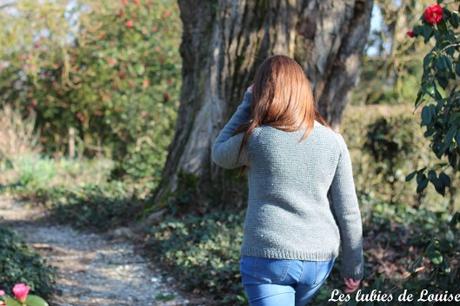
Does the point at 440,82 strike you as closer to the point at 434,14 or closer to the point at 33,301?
the point at 434,14

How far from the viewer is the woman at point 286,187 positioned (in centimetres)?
311

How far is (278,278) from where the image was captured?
10.2 ft

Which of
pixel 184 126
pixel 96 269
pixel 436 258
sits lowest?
pixel 96 269

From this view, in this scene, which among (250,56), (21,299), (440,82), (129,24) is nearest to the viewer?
(21,299)

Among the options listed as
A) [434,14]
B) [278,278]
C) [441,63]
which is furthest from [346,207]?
[434,14]

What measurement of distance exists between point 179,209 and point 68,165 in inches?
202

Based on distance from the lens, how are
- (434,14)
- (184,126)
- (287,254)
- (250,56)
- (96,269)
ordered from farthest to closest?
(184,126) < (250,56) < (96,269) < (434,14) < (287,254)

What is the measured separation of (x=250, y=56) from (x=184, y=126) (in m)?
1.25

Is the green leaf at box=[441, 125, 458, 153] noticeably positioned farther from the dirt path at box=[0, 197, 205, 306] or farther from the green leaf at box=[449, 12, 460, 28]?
the dirt path at box=[0, 197, 205, 306]

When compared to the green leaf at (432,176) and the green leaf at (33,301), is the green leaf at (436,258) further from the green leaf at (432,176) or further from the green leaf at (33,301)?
the green leaf at (33,301)

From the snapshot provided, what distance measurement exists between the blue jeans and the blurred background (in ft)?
3.42

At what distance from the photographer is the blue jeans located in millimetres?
3102

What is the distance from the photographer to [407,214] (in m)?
7.60

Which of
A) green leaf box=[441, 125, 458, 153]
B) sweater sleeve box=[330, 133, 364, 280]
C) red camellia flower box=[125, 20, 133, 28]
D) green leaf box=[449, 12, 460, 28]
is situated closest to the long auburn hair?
sweater sleeve box=[330, 133, 364, 280]
